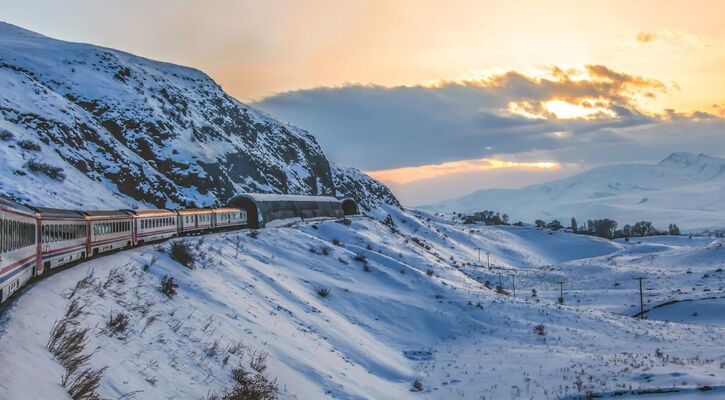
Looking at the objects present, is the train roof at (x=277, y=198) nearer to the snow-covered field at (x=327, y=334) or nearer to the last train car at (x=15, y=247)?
the snow-covered field at (x=327, y=334)

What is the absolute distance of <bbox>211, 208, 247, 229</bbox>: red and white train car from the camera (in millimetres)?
45344

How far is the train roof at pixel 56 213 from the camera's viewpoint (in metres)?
17.3

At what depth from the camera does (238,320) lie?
1747cm

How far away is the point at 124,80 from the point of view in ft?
319

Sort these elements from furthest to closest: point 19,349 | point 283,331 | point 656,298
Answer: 1. point 656,298
2. point 283,331
3. point 19,349

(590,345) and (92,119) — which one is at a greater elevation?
(92,119)

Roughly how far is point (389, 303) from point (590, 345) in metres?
10.3

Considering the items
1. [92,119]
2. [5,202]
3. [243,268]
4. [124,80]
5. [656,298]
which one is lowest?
[656,298]

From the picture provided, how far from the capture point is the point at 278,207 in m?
59.5

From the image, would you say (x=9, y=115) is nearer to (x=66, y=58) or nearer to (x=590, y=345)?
(x=66, y=58)

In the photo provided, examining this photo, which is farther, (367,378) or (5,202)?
(367,378)

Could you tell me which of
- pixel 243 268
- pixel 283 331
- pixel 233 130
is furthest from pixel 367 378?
pixel 233 130

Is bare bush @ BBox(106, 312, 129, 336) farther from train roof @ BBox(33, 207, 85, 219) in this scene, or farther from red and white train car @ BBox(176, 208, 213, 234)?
red and white train car @ BBox(176, 208, 213, 234)

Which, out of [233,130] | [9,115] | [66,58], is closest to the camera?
[9,115]
